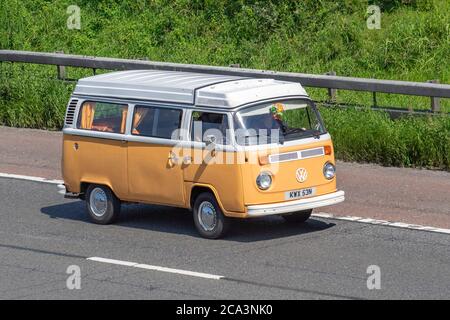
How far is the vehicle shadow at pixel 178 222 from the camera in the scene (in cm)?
1466

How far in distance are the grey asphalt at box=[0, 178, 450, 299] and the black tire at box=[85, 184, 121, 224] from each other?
4.1 inches

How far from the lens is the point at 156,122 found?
48.4ft

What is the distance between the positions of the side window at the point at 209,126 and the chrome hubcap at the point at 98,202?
161 cm

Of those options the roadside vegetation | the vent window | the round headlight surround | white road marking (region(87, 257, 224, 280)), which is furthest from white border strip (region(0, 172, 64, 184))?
the round headlight surround

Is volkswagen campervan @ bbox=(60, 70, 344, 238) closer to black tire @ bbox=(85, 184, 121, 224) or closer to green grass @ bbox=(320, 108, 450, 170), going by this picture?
black tire @ bbox=(85, 184, 121, 224)

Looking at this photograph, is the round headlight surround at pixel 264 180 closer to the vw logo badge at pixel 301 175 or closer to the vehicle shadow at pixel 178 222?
the vw logo badge at pixel 301 175

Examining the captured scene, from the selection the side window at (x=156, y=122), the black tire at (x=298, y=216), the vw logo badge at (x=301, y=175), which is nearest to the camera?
A: the vw logo badge at (x=301, y=175)

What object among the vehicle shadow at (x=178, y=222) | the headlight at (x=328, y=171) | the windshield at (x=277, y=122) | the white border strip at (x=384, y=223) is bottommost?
the white border strip at (x=384, y=223)

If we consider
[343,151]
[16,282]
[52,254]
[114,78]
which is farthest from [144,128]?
[343,151]

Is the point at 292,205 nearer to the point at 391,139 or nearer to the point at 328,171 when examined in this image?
the point at 328,171

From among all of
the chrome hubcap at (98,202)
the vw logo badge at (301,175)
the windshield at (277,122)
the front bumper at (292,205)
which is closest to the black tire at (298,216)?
the front bumper at (292,205)

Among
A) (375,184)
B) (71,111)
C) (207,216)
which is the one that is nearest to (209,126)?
(207,216)

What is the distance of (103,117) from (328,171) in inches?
112

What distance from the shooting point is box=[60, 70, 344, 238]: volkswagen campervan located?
1404cm
